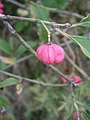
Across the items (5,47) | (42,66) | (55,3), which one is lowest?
(5,47)

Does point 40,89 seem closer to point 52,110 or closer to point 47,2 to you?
point 52,110

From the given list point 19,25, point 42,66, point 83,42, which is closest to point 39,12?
point 19,25

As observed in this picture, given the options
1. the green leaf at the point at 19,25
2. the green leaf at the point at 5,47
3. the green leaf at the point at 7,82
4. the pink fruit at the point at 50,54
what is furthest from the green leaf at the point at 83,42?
the green leaf at the point at 19,25

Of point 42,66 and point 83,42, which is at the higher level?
point 42,66

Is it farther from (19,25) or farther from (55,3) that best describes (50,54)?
(55,3)

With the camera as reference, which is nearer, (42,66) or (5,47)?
(5,47)

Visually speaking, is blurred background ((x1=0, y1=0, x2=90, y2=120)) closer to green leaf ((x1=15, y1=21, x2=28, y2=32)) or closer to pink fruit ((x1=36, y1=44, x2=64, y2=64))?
green leaf ((x1=15, y1=21, x2=28, y2=32))

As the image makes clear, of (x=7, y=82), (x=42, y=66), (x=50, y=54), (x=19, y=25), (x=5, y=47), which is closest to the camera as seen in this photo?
(x=50, y=54)

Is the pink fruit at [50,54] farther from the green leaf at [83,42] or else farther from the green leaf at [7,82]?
the green leaf at [7,82]

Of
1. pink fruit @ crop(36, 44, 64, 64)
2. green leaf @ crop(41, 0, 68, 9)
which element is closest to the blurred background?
green leaf @ crop(41, 0, 68, 9)

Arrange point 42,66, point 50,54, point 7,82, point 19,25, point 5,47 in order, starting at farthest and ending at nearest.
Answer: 1. point 42,66
2. point 19,25
3. point 5,47
4. point 7,82
5. point 50,54
